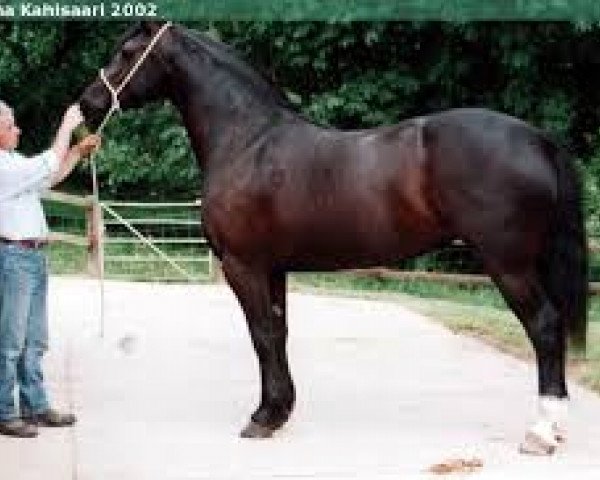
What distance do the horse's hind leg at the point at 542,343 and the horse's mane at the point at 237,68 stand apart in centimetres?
149

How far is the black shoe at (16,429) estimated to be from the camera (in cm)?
648

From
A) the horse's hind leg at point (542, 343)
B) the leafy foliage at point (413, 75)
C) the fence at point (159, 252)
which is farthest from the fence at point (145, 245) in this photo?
the horse's hind leg at point (542, 343)

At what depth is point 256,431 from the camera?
21.1 feet

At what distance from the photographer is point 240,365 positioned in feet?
29.1

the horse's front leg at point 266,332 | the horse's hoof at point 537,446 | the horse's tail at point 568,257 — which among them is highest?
the horse's tail at point 568,257

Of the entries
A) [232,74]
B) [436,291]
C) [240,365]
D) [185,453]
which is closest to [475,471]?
[185,453]

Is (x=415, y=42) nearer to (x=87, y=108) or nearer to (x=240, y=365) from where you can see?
(x=240, y=365)

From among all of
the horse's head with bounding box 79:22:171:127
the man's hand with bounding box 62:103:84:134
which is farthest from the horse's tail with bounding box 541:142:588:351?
the man's hand with bounding box 62:103:84:134

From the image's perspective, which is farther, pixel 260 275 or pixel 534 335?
pixel 260 275

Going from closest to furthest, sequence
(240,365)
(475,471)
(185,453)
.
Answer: (475,471) → (185,453) → (240,365)

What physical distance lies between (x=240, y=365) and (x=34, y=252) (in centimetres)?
277

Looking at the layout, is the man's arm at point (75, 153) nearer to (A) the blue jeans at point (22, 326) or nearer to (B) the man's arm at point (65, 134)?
(B) the man's arm at point (65, 134)

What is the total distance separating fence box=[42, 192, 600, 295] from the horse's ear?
7643mm

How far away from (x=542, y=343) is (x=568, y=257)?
0.40 meters
